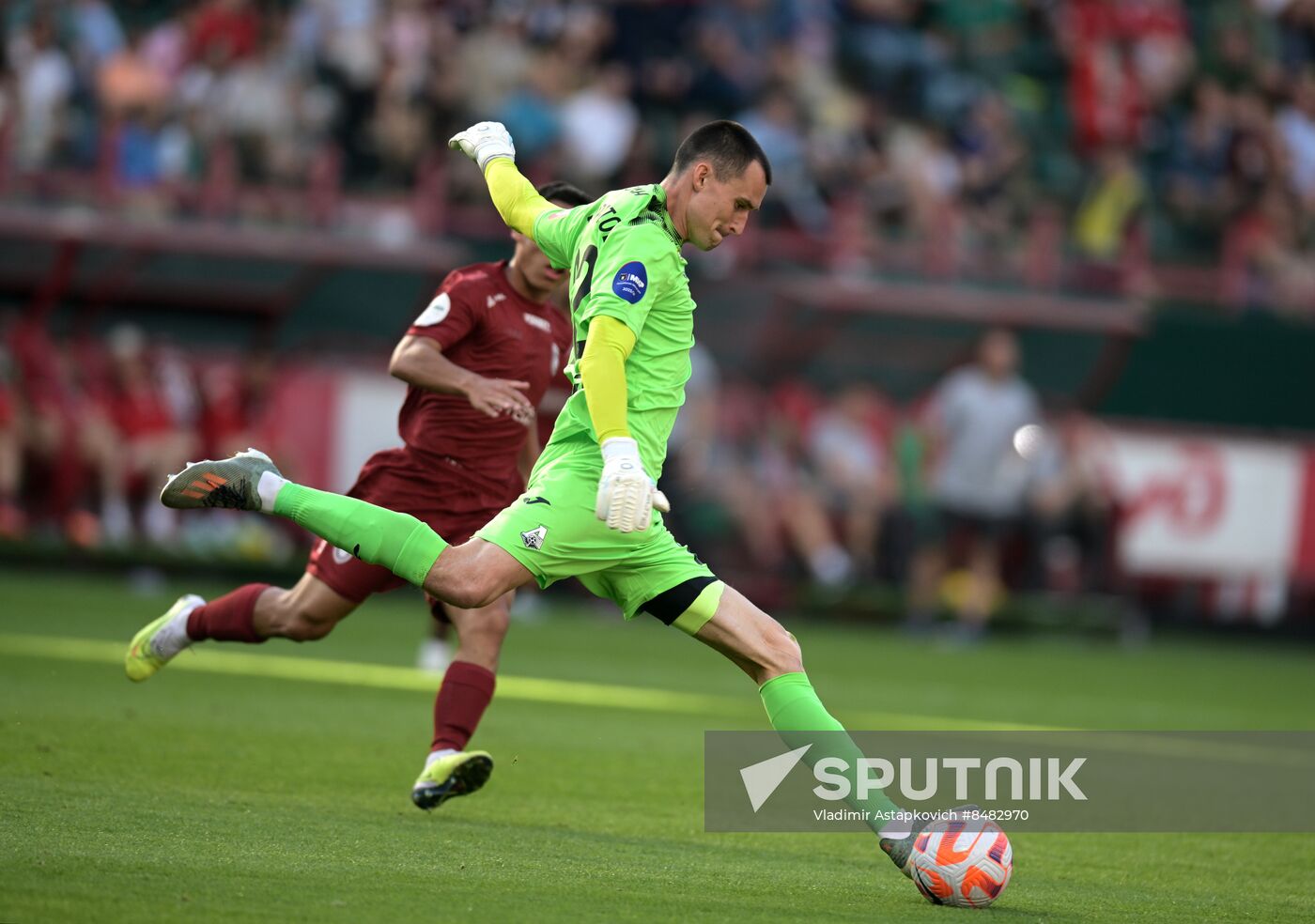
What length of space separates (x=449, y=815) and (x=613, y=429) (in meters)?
1.96

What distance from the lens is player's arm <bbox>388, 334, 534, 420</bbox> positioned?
7430 mm

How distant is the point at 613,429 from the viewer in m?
5.92

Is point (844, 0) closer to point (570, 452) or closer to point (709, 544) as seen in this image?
point (709, 544)

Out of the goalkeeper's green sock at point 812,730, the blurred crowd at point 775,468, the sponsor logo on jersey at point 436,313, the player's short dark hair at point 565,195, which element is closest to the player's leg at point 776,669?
the goalkeeper's green sock at point 812,730

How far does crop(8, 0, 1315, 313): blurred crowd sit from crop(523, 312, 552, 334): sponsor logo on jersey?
10.4m

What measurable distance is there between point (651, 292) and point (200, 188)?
12563mm

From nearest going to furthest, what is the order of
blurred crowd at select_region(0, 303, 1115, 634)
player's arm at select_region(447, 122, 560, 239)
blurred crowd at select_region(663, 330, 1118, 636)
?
player's arm at select_region(447, 122, 560, 239) < blurred crowd at select_region(0, 303, 1115, 634) < blurred crowd at select_region(663, 330, 1118, 636)

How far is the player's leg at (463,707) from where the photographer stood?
6898mm

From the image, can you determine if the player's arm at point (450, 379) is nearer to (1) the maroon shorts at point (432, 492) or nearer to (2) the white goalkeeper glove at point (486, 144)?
(1) the maroon shorts at point (432, 492)

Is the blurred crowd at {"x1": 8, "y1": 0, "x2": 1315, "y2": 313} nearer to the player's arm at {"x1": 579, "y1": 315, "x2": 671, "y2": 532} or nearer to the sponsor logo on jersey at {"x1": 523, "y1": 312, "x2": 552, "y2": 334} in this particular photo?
the sponsor logo on jersey at {"x1": 523, "y1": 312, "x2": 552, "y2": 334}

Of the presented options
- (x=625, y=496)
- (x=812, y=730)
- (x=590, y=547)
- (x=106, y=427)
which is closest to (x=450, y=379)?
(x=590, y=547)

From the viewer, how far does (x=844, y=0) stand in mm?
22781

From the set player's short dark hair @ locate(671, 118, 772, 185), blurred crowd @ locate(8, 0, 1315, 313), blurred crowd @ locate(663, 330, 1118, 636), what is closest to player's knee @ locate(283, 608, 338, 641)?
player's short dark hair @ locate(671, 118, 772, 185)

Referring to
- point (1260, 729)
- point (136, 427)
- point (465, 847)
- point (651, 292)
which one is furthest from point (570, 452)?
point (136, 427)
